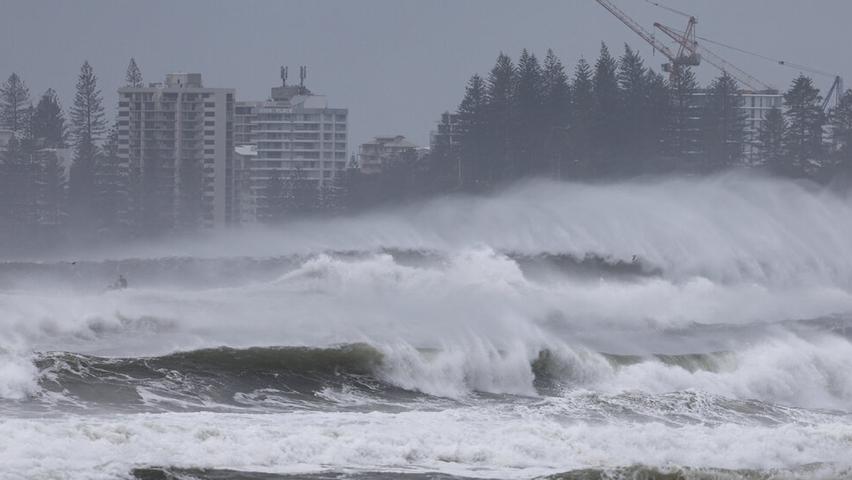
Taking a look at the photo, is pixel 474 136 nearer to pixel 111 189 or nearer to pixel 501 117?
pixel 501 117

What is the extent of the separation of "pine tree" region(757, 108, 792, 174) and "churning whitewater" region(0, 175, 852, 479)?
40865 millimetres

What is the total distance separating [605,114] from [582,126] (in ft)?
5.17

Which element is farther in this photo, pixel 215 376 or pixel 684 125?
pixel 684 125

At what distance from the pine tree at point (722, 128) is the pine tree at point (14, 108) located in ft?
148

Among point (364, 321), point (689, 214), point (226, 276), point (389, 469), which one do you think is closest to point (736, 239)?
point (689, 214)

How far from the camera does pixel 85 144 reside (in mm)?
109938

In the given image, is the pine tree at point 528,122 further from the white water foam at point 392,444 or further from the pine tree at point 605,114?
the white water foam at point 392,444

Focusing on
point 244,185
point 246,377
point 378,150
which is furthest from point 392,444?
point 378,150

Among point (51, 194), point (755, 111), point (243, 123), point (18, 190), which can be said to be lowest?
point (51, 194)

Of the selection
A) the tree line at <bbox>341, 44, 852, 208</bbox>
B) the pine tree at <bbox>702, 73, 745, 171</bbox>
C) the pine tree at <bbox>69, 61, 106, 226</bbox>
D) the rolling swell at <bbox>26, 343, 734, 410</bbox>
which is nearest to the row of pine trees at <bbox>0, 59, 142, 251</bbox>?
the pine tree at <bbox>69, 61, 106, 226</bbox>

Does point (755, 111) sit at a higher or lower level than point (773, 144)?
higher

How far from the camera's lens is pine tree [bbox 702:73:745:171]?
101438 mm

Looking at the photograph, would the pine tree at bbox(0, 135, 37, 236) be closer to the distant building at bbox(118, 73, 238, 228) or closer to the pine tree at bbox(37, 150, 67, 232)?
the pine tree at bbox(37, 150, 67, 232)

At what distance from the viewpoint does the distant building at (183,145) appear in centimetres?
11194
